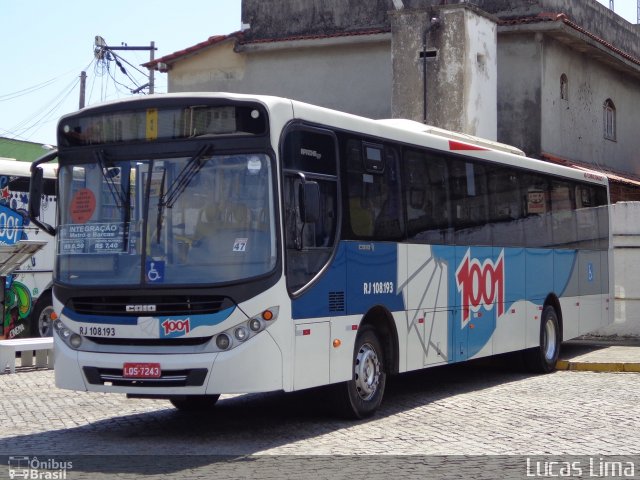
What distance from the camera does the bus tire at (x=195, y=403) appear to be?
41.3ft

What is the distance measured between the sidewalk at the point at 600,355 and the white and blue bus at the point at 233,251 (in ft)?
15.5

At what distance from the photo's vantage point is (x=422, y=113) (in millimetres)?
26766

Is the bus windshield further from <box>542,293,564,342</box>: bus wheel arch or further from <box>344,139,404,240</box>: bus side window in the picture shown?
<box>542,293,564,342</box>: bus wheel arch

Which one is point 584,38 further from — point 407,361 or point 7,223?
point 407,361

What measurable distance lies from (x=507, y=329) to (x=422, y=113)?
11.6 metres

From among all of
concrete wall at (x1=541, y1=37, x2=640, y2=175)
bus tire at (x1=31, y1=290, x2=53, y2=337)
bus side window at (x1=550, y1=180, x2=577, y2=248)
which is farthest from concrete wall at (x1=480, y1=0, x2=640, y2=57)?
bus tire at (x1=31, y1=290, x2=53, y2=337)

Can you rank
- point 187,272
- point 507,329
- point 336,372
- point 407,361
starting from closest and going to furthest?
point 187,272, point 336,372, point 407,361, point 507,329

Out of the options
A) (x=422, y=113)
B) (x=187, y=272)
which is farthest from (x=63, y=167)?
(x=422, y=113)

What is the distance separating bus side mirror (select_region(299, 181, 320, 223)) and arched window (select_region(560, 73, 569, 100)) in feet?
67.6

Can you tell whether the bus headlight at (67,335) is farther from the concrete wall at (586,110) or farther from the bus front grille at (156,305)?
the concrete wall at (586,110)

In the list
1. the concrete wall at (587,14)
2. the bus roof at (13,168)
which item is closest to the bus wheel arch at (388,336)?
the bus roof at (13,168)

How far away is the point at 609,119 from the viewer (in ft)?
111

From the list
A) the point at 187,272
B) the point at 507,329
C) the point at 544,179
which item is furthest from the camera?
the point at 544,179

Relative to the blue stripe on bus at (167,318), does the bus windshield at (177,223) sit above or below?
above
